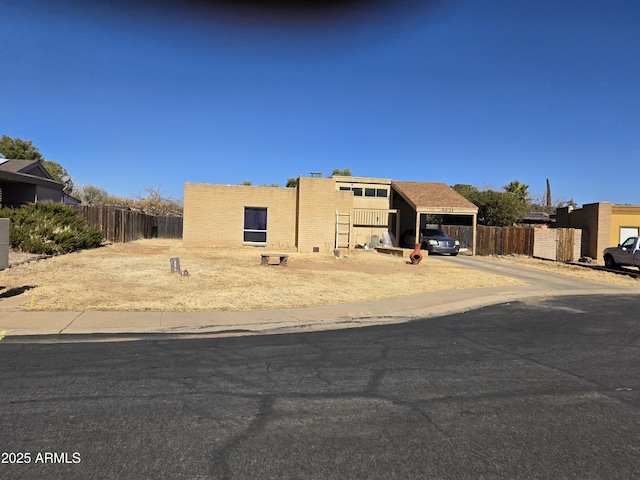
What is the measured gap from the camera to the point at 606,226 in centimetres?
3033

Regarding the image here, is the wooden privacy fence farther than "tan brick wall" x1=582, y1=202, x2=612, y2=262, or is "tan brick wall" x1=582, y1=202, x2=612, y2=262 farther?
"tan brick wall" x1=582, y1=202, x2=612, y2=262

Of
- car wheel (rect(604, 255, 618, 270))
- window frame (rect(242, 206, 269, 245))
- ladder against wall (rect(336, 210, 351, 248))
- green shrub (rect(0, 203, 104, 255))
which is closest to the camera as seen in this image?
green shrub (rect(0, 203, 104, 255))

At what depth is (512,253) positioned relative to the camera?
30.0 metres

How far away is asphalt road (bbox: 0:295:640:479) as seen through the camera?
11.0 ft

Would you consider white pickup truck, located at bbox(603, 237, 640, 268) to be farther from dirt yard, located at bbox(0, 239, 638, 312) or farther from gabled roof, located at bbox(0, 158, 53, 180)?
gabled roof, located at bbox(0, 158, 53, 180)

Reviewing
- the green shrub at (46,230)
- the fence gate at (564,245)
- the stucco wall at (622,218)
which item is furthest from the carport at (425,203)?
the green shrub at (46,230)

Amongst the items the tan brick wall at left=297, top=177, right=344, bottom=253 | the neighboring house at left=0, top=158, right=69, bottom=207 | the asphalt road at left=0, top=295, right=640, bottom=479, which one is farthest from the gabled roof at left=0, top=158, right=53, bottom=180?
the asphalt road at left=0, top=295, right=640, bottom=479

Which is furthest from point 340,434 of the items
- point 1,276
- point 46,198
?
point 46,198

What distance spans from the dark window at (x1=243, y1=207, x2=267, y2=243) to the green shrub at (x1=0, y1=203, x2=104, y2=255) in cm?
→ 793

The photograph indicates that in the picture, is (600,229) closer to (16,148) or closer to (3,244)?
(3,244)

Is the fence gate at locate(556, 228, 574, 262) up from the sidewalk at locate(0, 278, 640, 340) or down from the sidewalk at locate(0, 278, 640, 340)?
up

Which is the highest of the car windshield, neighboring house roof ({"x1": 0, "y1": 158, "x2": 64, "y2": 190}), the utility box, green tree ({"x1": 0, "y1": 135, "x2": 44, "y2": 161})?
green tree ({"x1": 0, "y1": 135, "x2": 44, "y2": 161})

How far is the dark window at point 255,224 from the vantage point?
84.5ft

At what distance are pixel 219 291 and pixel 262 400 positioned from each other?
7247 millimetres
